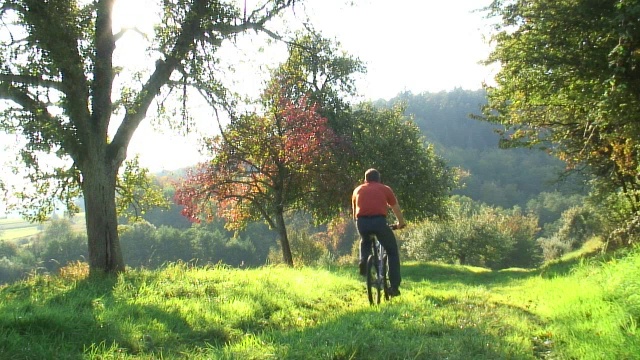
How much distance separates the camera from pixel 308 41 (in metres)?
11.9

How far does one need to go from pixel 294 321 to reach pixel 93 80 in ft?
22.4

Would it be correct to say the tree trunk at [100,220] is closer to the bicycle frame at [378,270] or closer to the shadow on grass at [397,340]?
the bicycle frame at [378,270]

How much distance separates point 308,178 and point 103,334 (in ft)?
42.6

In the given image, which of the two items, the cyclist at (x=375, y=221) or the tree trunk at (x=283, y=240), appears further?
the tree trunk at (x=283, y=240)

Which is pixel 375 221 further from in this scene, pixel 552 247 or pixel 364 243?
pixel 552 247

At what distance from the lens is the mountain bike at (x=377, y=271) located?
24.6ft

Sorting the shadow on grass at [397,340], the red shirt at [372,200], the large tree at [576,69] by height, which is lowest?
the shadow on grass at [397,340]

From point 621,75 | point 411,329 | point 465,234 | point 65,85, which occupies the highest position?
point 65,85

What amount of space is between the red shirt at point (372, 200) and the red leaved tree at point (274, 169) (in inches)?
354

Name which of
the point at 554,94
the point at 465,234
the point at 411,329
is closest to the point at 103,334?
the point at 411,329

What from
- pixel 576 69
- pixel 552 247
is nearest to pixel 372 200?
pixel 576 69

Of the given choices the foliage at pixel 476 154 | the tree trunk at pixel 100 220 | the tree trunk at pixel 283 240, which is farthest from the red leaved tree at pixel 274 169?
the foliage at pixel 476 154

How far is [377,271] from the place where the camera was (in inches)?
303

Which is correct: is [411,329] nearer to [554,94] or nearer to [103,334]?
[103,334]
